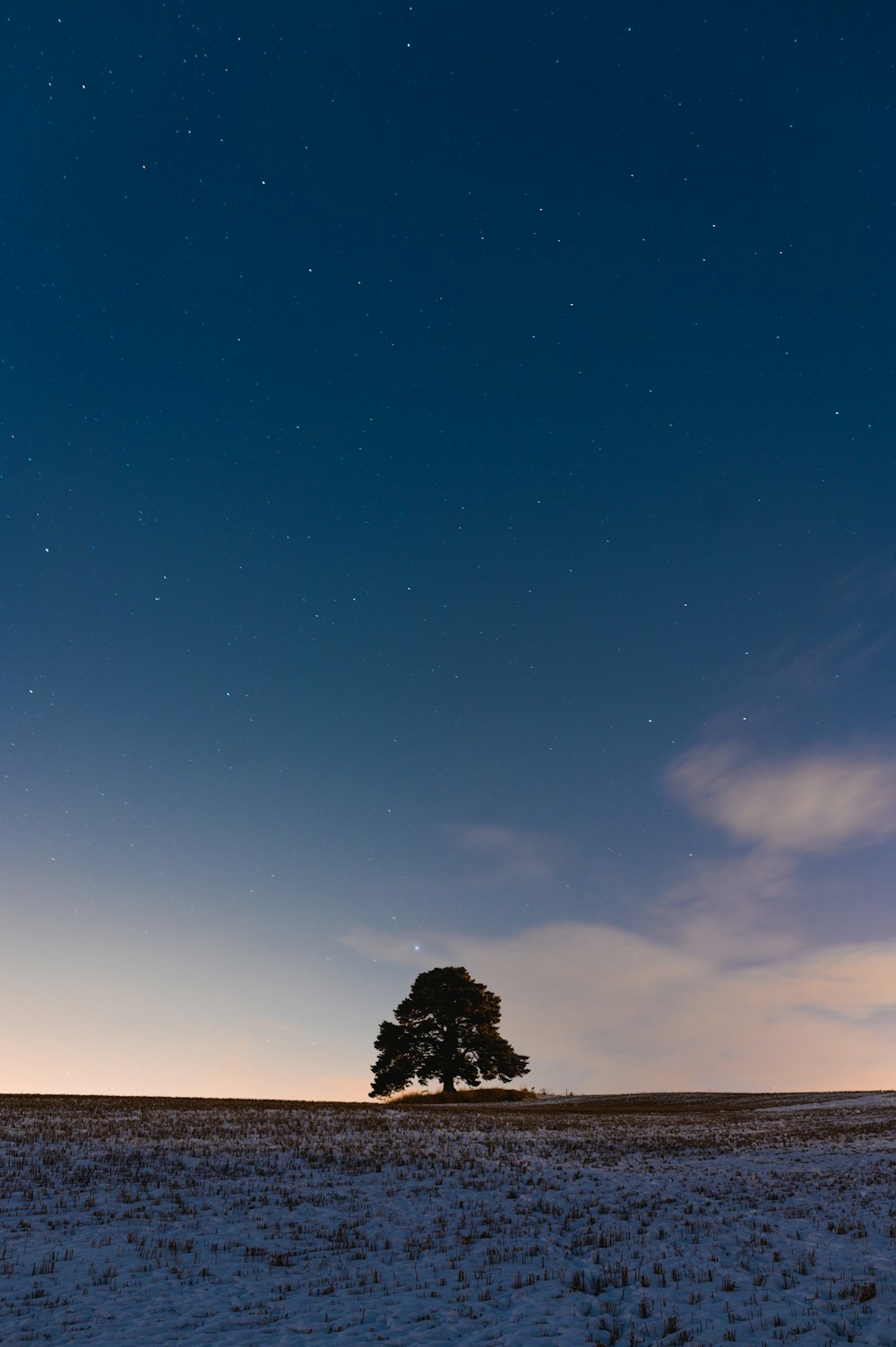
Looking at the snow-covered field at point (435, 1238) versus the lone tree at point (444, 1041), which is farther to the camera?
the lone tree at point (444, 1041)

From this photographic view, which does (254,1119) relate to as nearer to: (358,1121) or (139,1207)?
(358,1121)

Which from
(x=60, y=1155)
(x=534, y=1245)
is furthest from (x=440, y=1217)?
(x=60, y=1155)

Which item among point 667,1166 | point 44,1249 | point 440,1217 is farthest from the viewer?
point 667,1166

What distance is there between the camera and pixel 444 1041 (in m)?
65.1

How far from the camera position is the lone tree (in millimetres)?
64062

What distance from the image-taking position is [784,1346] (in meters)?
9.38

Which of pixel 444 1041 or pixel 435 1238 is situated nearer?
pixel 435 1238

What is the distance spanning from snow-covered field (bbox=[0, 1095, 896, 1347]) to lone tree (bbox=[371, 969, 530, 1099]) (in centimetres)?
3861

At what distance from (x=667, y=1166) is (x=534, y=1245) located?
9.87 meters

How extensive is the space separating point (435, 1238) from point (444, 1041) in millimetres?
53116

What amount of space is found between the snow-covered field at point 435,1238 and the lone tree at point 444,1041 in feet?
127

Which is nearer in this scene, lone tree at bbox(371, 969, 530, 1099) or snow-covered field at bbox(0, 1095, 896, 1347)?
snow-covered field at bbox(0, 1095, 896, 1347)

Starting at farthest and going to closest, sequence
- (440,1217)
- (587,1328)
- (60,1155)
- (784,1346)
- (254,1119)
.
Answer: (254,1119) → (60,1155) → (440,1217) → (587,1328) → (784,1346)

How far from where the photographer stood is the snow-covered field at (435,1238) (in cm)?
1059
